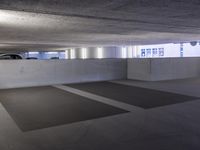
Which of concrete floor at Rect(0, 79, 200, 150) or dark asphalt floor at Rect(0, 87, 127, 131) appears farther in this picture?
dark asphalt floor at Rect(0, 87, 127, 131)

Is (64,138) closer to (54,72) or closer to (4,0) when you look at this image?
(4,0)

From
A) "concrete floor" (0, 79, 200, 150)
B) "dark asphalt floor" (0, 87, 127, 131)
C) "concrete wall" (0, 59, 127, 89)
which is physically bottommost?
"concrete floor" (0, 79, 200, 150)

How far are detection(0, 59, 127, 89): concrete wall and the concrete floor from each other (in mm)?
4558

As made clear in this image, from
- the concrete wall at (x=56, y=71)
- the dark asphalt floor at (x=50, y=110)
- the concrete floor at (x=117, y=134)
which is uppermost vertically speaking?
the concrete wall at (x=56, y=71)

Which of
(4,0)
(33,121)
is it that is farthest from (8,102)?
(4,0)

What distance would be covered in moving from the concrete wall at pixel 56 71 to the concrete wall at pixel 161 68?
0.76 meters

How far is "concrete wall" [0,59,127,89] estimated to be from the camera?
8836mm

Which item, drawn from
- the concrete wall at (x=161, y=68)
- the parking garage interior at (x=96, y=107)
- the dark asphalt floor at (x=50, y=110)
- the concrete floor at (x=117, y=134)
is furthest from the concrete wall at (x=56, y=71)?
the concrete floor at (x=117, y=134)

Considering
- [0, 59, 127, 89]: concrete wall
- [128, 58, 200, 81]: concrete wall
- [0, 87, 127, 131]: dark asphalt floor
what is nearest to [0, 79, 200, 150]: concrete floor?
[0, 87, 127, 131]: dark asphalt floor

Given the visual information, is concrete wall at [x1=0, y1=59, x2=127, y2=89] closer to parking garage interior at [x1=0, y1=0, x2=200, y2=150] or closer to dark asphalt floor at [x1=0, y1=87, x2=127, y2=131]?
parking garage interior at [x1=0, y1=0, x2=200, y2=150]

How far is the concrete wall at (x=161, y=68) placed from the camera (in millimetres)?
10759

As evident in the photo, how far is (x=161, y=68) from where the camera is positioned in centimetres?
1107

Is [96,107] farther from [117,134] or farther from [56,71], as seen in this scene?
[56,71]

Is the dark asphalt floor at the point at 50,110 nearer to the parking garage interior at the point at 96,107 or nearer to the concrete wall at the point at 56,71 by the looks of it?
the parking garage interior at the point at 96,107
